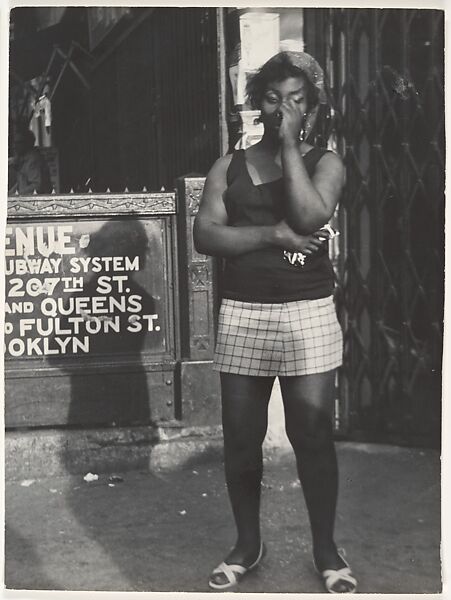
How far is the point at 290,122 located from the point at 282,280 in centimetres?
77

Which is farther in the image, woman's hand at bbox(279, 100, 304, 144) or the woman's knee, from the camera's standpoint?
the woman's knee

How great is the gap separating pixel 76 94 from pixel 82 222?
0.77 meters

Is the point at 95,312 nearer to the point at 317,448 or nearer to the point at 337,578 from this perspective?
the point at 317,448

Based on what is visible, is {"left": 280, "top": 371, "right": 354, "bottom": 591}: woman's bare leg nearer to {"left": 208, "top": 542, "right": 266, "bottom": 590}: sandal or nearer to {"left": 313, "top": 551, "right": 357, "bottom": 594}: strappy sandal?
{"left": 313, "top": 551, "right": 357, "bottom": 594}: strappy sandal

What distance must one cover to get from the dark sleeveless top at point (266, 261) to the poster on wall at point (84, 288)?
1.33 meters

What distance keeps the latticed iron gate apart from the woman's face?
3.33 ft

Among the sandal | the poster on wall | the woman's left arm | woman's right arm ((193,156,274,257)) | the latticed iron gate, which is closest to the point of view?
the woman's left arm

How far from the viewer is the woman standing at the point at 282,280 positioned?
5.02m

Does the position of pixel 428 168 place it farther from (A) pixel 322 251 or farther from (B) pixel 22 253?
(B) pixel 22 253

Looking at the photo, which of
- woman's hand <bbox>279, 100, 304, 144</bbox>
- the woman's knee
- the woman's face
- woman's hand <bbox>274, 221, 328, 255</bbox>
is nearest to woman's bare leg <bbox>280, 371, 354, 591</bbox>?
the woman's knee

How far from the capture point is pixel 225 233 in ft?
16.8

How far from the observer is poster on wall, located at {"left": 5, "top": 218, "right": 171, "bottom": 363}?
241 inches

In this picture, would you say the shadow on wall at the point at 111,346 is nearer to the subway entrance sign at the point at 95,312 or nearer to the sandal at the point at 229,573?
the subway entrance sign at the point at 95,312

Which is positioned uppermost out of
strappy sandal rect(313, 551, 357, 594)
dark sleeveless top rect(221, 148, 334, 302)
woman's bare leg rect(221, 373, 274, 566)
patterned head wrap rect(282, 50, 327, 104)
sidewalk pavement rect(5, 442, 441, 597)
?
patterned head wrap rect(282, 50, 327, 104)
